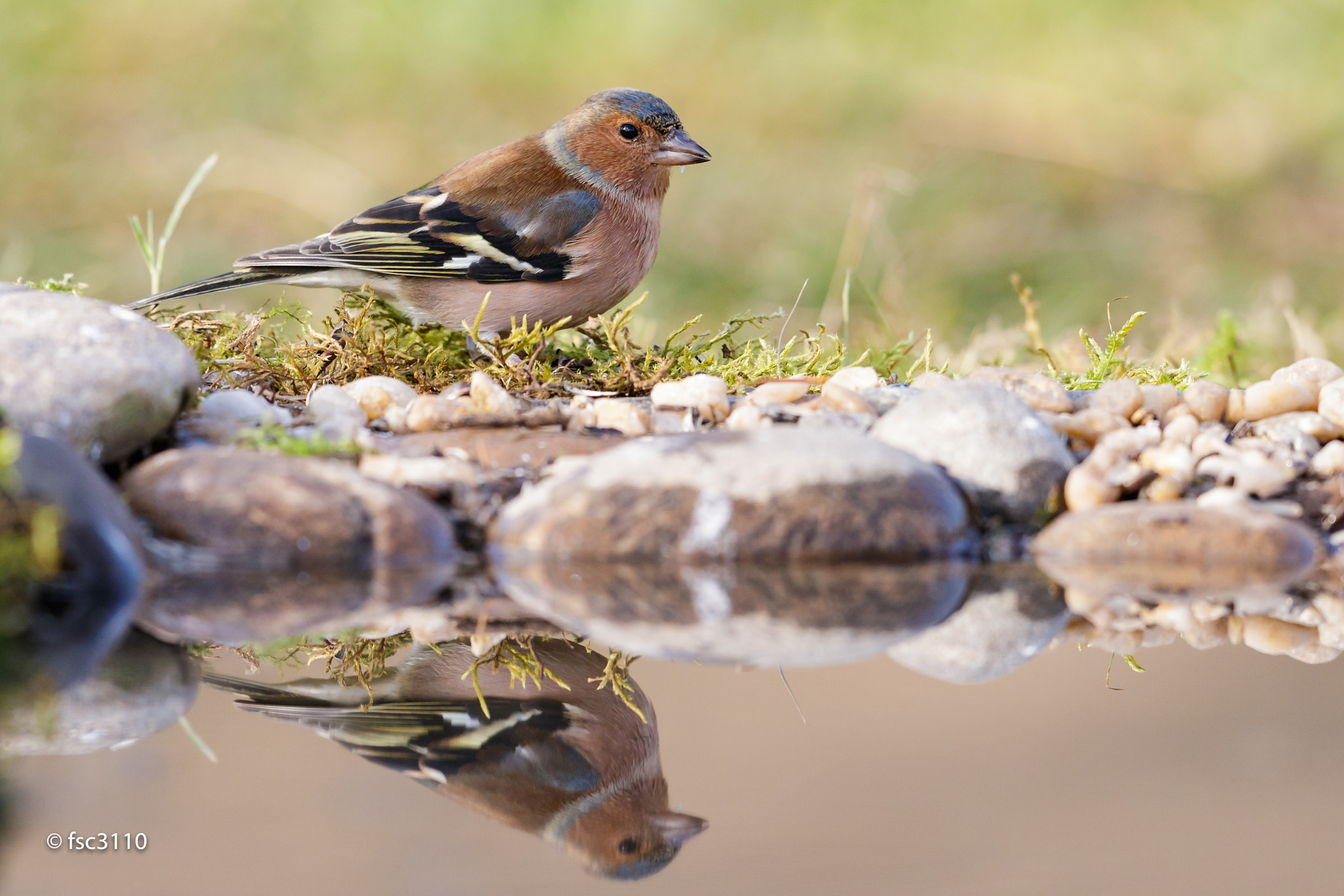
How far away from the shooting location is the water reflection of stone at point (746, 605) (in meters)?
2.91

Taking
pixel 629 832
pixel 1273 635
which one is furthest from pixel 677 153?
pixel 629 832

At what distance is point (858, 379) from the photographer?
176 inches

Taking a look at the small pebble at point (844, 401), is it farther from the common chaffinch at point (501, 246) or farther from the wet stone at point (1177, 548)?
the common chaffinch at point (501, 246)

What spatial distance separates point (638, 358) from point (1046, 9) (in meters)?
7.70

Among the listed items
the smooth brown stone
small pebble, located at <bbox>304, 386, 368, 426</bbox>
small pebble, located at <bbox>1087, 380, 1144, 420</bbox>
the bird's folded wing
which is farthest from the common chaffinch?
small pebble, located at <bbox>1087, 380, 1144, 420</bbox>

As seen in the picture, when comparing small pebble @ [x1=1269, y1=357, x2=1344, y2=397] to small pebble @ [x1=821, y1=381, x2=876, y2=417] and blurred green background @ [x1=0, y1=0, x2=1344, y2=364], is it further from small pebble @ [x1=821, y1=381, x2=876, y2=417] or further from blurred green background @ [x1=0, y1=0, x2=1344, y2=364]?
blurred green background @ [x1=0, y1=0, x2=1344, y2=364]

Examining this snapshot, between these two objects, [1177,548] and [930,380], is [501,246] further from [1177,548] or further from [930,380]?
[1177,548]

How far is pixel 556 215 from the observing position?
5.16 meters

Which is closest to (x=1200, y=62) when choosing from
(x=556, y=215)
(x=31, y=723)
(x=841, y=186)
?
(x=841, y=186)

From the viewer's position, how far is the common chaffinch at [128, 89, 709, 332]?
5.05 metres

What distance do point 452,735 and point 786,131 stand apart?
9.18m

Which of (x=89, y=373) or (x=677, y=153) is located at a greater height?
(x=677, y=153)

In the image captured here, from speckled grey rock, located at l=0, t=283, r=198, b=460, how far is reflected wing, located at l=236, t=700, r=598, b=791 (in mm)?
1223

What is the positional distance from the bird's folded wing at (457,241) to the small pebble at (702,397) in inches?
38.4
